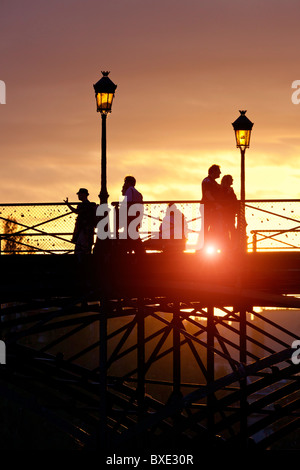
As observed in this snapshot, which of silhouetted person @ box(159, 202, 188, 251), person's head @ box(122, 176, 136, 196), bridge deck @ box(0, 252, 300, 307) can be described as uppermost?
person's head @ box(122, 176, 136, 196)

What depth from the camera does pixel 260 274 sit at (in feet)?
61.4

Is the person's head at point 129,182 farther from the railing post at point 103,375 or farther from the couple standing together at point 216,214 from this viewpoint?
the railing post at point 103,375

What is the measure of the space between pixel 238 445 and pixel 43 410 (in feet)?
16.5

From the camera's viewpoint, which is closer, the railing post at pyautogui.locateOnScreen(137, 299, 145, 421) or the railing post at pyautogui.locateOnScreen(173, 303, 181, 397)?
the railing post at pyautogui.locateOnScreen(137, 299, 145, 421)

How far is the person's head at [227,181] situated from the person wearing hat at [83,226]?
2.46 metres

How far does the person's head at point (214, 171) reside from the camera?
64.5 ft

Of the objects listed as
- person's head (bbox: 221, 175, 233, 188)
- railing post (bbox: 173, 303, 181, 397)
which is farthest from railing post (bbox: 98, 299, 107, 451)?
person's head (bbox: 221, 175, 233, 188)

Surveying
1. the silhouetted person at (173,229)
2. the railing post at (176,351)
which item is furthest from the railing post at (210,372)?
the silhouetted person at (173,229)

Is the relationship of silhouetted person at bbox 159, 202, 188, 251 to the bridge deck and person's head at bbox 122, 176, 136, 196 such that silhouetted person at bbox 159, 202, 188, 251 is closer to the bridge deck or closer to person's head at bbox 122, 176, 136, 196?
person's head at bbox 122, 176, 136, 196

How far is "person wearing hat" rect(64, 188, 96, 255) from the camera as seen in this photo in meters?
20.7

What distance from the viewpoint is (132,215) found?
65.6ft

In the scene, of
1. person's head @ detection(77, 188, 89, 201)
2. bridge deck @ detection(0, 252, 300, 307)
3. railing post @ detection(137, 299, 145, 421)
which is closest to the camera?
bridge deck @ detection(0, 252, 300, 307)
